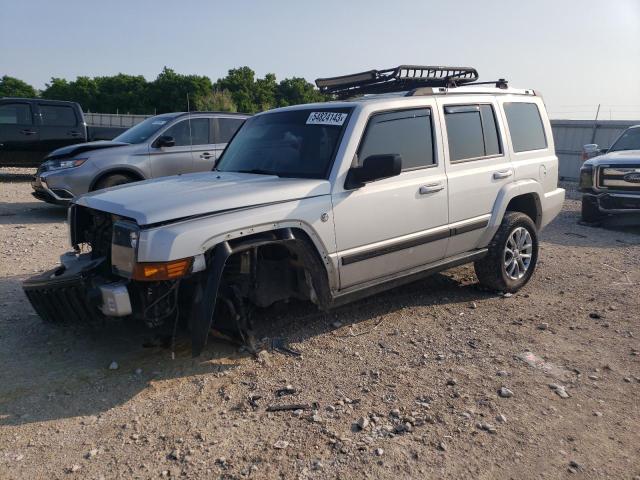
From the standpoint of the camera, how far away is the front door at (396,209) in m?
4.01

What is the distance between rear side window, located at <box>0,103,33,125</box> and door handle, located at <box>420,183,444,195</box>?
1175 cm

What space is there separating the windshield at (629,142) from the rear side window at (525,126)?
5.34 m

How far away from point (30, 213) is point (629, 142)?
1117cm

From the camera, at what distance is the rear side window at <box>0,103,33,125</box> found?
12602 mm

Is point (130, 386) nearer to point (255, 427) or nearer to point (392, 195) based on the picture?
point (255, 427)

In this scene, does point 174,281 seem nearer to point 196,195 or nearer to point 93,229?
point 196,195

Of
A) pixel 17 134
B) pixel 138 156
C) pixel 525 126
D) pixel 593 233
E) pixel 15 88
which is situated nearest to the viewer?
pixel 525 126

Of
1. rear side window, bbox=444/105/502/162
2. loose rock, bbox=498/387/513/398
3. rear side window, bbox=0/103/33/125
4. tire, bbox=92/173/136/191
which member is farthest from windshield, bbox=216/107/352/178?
rear side window, bbox=0/103/33/125

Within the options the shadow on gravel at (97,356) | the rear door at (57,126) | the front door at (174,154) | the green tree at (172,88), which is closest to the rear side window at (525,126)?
the shadow on gravel at (97,356)

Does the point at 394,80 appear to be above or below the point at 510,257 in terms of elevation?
above

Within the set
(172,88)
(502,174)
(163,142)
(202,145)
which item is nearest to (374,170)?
(502,174)

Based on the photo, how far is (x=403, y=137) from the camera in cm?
442

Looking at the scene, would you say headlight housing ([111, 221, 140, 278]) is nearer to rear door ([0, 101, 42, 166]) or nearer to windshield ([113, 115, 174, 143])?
windshield ([113, 115, 174, 143])

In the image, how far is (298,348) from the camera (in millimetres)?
4074
